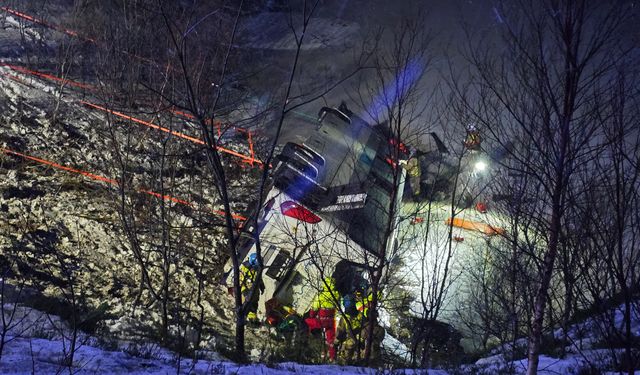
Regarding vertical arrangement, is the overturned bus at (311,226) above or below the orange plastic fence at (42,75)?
below

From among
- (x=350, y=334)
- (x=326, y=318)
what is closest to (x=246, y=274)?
(x=326, y=318)

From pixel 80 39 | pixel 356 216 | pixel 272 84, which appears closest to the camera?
pixel 356 216

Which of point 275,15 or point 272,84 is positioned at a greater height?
point 275,15

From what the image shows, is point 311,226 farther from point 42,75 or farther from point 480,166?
point 42,75

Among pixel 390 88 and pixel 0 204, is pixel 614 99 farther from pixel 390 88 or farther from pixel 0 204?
pixel 0 204

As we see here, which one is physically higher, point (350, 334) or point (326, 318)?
point (326, 318)

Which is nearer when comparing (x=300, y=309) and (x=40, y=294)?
(x=40, y=294)

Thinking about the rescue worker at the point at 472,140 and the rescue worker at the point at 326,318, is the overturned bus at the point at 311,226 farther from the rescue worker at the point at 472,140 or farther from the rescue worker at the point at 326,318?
the rescue worker at the point at 472,140

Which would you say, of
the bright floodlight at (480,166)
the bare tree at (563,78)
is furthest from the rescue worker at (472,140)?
the bare tree at (563,78)

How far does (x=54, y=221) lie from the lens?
10.9 meters

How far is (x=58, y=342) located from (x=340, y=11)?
854 inches

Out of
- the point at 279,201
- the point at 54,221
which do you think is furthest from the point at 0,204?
the point at 279,201

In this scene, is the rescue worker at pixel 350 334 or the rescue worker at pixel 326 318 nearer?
the rescue worker at pixel 350 334

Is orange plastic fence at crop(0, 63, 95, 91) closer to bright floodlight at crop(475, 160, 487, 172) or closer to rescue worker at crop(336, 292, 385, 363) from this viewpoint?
rescue worker at crop(336, 292, 385, 363)
